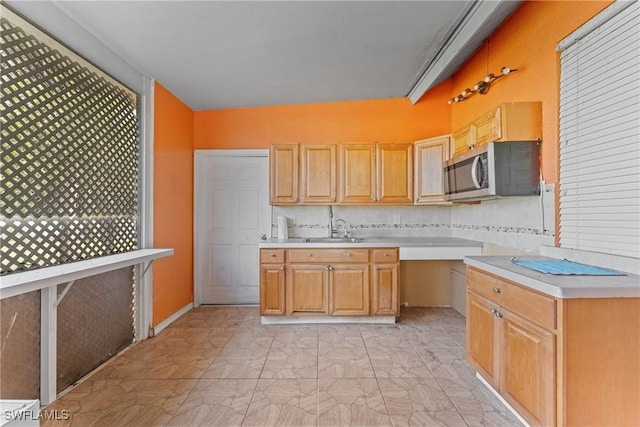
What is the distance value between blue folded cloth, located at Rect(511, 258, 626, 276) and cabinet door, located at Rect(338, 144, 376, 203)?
183cm

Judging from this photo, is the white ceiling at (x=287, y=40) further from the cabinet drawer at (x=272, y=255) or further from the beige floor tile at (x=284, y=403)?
the beige floor tile at (x=284, y=403)

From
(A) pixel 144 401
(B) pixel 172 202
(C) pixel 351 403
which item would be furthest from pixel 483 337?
(B) pixel 172 202

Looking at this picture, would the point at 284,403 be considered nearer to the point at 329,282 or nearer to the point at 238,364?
the point at 238,364

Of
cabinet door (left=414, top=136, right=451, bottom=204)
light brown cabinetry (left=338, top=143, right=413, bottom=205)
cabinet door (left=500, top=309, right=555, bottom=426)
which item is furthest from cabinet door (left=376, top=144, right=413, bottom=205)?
cabinet door (left=500, top=309, right=555, bottom=426)

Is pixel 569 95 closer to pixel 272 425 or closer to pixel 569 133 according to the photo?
pixel 569 133

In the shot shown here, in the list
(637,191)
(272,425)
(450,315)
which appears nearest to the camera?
(637,191)

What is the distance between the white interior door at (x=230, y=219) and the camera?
3906 millimetres

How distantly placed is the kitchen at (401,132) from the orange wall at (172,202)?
11mm

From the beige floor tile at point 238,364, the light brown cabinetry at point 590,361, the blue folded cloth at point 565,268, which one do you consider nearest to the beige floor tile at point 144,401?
the beige floor tile at point 238,364

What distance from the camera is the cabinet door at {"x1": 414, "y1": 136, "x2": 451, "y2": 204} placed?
325 centimetres

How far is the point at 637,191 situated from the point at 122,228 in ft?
11.8

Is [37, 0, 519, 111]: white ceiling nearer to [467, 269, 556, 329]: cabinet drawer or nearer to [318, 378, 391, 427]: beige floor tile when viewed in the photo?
[467, 269, 556, 329]: cabinet drawer

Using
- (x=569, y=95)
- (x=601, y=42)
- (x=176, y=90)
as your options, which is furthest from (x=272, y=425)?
(x=176, y=90)

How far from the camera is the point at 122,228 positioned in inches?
102
